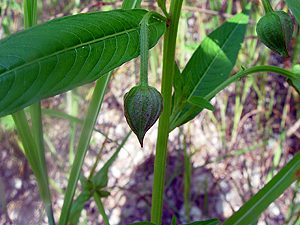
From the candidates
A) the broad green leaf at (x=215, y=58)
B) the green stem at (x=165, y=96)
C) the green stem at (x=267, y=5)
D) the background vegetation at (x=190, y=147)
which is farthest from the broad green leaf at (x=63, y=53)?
the background vegetation at (x=190, y=147)

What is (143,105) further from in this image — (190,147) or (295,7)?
(190,147)

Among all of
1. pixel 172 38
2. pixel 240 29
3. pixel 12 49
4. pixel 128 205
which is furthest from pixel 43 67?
pixel 128 205

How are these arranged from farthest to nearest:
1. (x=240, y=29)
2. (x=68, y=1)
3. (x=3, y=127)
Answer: (x=68, y=1) < (x=3, y=127) < (x=240, y=29)

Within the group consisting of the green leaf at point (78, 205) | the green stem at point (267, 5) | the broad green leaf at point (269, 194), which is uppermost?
the green stem at point (267, 5)

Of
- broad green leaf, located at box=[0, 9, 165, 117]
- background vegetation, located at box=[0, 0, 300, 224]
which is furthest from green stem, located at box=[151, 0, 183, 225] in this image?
background vegetation, located at box=[0, 0, 300, 224]

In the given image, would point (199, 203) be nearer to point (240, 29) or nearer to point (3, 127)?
point (240, 29)

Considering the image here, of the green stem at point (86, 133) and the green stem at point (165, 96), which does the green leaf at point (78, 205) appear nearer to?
the green stem at point (86, 133)

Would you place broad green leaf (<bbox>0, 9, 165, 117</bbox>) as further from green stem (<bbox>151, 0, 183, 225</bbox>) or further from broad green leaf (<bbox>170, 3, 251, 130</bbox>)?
broad green leaf (<bbox>170, 3, 251, 130</bbox>)

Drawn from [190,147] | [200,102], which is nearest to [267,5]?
[200,102]
